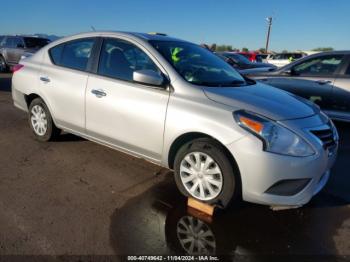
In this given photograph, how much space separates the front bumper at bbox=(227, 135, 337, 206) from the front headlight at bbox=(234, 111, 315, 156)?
0.16 ft

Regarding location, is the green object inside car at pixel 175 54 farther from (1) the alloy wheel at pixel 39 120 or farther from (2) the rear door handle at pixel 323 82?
(2) the rear door handle at pixel 323 82

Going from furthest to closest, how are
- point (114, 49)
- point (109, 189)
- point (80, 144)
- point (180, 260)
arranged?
point (80, 144)
point (114, 49)
point (109, 189)
point (180, 260)

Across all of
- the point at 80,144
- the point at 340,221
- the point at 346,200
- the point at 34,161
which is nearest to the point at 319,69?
the point at 346,200

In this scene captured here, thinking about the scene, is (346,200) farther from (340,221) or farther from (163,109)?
(163,109)

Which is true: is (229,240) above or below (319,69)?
below

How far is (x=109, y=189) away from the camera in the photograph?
374 centimetres

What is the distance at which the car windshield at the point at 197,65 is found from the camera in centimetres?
373

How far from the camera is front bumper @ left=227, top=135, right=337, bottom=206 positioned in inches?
115

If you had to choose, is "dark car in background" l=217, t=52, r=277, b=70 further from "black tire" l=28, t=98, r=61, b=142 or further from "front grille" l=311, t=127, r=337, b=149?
"front grille" l=311, t=127, r=337, b=149

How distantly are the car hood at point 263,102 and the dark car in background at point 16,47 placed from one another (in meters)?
13.7

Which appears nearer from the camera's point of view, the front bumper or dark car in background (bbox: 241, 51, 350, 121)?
the front bumper

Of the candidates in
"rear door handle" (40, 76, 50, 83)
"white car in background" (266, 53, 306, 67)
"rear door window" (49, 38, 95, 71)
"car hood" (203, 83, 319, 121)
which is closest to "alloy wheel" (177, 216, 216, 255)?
"car hood" (203, 83, 319, 121)

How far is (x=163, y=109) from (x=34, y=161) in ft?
6.79

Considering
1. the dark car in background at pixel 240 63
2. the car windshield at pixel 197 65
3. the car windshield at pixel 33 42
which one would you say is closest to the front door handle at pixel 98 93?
the car windshield at pixel 197 65
